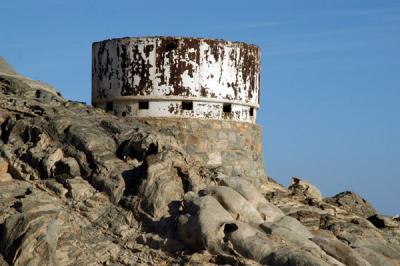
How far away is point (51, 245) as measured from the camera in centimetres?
2264

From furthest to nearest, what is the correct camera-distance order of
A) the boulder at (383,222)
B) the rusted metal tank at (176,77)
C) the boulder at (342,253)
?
the rusted metal tank at (176,77) < the boulder at (383,222) < the boulder at (342,253)

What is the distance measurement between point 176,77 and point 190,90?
0.57 metres

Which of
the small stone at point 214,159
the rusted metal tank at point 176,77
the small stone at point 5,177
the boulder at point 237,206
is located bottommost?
the boulder at point 237,206

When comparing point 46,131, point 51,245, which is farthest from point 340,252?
point 46,131

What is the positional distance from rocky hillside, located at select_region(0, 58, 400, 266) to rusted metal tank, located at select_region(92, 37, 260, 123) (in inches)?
39.2

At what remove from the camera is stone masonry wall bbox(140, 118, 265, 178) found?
30.2 m

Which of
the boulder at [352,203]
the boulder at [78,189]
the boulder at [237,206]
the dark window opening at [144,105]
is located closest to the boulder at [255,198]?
the boulder at [237,206]

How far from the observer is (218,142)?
3050 centimetres

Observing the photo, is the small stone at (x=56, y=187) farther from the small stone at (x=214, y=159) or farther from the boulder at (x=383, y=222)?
the boulder at (x=383, y=222)

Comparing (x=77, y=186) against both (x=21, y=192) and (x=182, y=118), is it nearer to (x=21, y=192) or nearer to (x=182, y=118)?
(x=21, y=192)

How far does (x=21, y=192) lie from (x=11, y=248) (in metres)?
3.07

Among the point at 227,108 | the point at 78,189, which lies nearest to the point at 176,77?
the point at 227,108

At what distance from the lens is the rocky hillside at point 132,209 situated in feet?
75.8

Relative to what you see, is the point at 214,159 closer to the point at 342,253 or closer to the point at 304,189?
the point at 304,189
